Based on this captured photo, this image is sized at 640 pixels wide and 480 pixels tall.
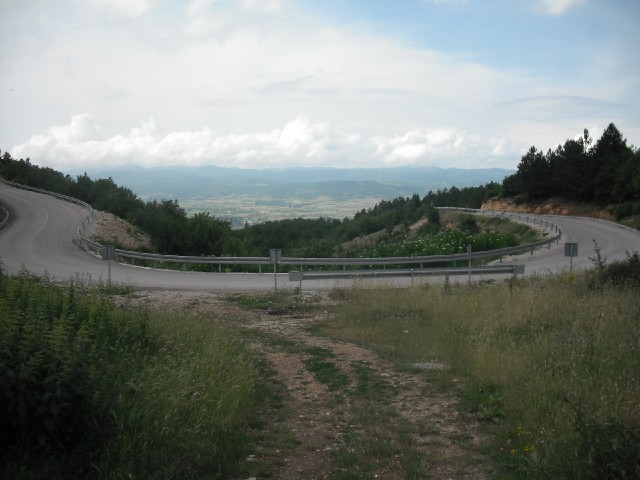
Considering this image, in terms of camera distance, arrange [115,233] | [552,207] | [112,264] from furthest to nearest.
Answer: [552,207] → [115,233] → [112,264]

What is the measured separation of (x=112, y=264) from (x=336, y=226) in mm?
66269

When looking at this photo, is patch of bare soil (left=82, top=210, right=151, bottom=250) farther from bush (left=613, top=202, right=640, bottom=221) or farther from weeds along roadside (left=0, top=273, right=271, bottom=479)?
bush (left=613, top=202, right=640, bottom=221)

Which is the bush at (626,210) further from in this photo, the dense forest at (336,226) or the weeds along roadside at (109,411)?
the weeds along roadside at (109,411)

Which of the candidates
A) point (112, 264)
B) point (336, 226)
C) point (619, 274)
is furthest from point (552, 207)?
point (619, 274)

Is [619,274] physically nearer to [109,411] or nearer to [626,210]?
[109,411]

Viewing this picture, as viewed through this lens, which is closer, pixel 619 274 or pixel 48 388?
pixel 48 388

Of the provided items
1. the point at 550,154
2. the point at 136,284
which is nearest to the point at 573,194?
the point at 550,154

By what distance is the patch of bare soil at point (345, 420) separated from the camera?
6184mm

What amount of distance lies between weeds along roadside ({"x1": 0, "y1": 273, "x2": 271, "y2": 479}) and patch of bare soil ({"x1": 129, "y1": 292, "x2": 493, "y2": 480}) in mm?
592

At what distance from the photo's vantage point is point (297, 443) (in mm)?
6891

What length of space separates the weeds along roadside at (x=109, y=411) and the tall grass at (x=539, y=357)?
3.15 metres

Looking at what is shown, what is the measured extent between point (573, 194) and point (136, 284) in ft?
204

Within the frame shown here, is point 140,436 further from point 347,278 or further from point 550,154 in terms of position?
point 550,154

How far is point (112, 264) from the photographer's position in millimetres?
28281
